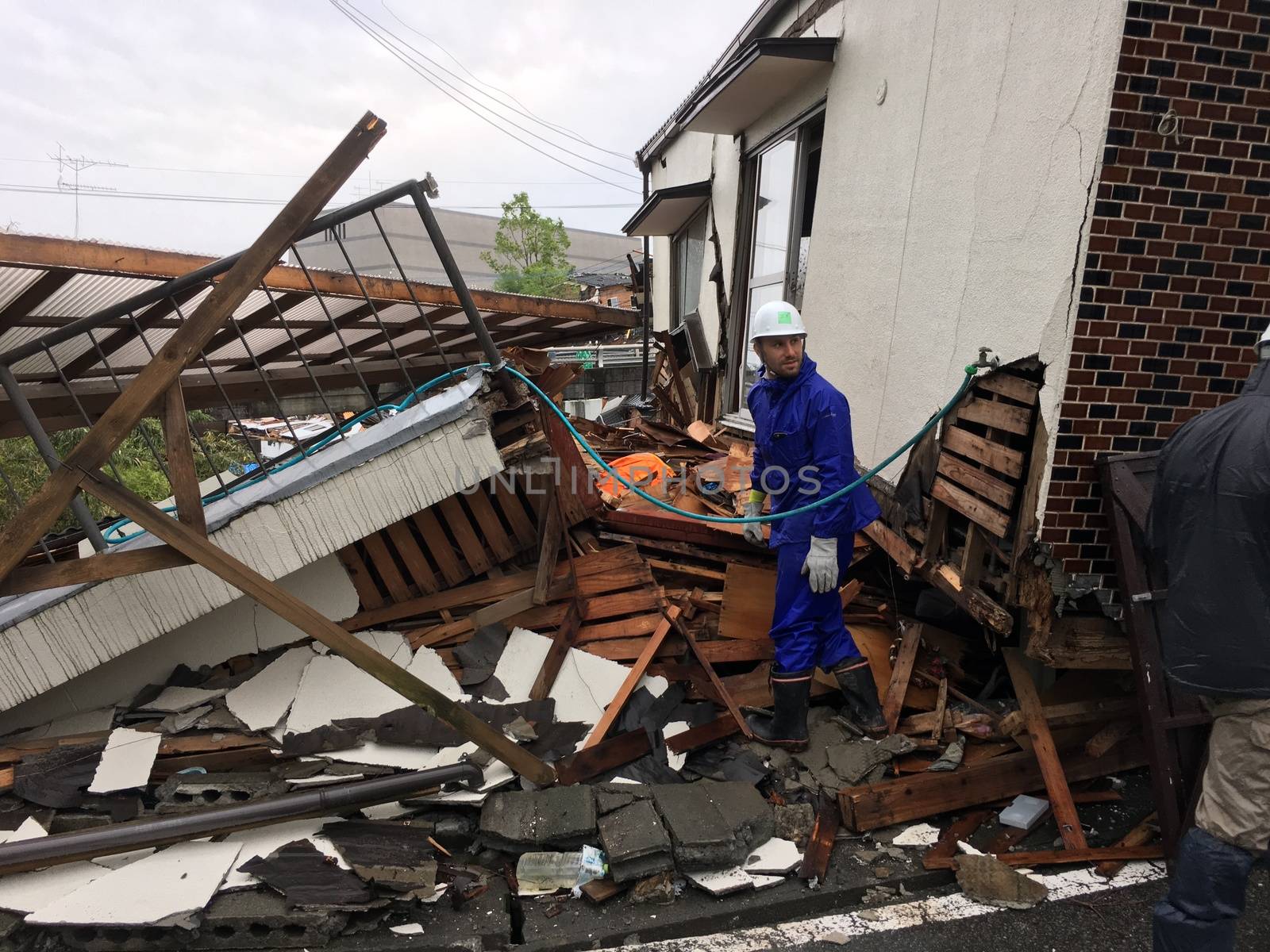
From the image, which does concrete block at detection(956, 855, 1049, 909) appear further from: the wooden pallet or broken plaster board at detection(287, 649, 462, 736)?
broken plaster board at detection(287, 649, 462, 736)

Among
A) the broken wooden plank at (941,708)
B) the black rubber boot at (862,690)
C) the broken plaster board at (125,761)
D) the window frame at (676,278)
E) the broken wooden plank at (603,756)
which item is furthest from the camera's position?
the window frame at (676,278)

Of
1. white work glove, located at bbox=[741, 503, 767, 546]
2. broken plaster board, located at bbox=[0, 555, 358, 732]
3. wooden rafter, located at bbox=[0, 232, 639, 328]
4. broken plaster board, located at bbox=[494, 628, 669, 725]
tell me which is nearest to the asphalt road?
broken plaster board, located at bbox=[494, 628, 669, 725]

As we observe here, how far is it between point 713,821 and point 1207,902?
65.6 inches

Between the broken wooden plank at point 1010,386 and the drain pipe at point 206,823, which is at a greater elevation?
the broken wooden plank at point 1010,386

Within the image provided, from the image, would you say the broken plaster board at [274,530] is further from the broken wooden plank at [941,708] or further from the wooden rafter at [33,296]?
the broken wooden plank at [941,708]

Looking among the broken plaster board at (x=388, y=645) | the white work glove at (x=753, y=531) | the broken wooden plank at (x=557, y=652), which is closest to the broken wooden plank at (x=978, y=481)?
the white work glove at (x=753, y=531)

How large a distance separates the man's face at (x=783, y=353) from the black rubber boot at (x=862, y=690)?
1.60 metres

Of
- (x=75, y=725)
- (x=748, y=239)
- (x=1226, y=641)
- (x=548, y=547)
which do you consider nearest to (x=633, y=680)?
(x=548, y=547)

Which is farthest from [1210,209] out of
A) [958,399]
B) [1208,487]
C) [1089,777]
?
[1089,777]

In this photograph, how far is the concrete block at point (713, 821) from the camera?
2738 millimetres

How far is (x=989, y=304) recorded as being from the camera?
3.26 m

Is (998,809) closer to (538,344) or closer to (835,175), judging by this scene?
(835,175)

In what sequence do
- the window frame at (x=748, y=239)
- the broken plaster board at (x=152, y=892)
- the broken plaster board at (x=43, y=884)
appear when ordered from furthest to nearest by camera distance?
the window frame at (x=748, y=239), the broken plaster board at (x=43, y=884), the broken plaster board at (x=152, y=892)

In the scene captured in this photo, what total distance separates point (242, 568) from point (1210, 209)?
14.1ft
